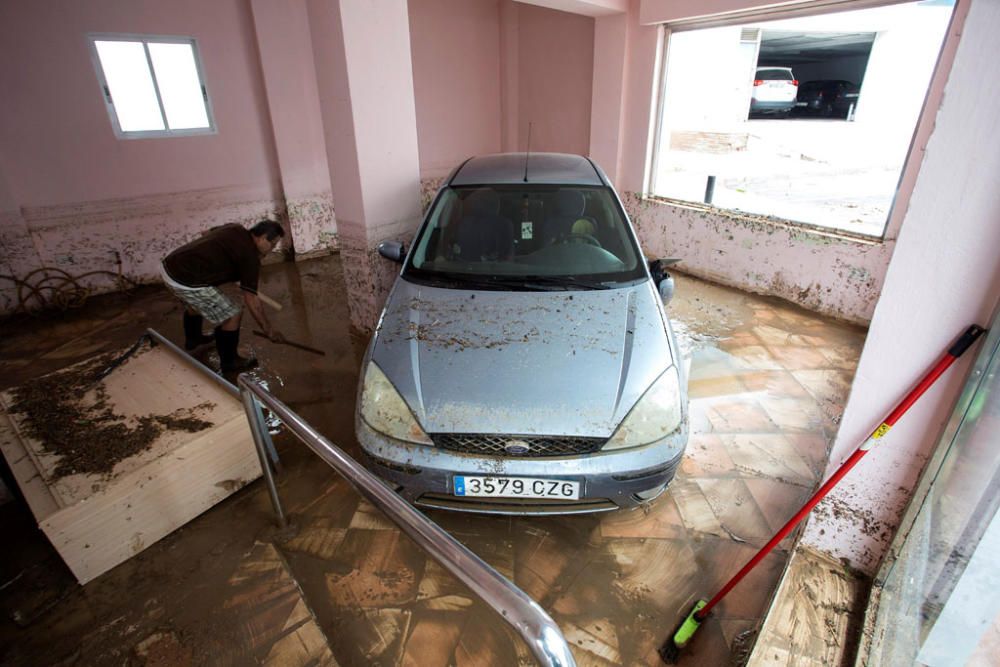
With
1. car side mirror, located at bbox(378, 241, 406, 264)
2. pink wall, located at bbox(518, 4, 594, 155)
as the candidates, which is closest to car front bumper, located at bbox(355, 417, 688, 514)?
car side mirror, located at bbox(378, 241, 406, 264)

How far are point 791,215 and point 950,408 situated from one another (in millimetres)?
4283

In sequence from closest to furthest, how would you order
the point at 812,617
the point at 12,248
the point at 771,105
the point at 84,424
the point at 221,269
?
the point at 812,617 < the point at 84,424 < the point at 221,269 < the point at 12,248 < the point at 771,105

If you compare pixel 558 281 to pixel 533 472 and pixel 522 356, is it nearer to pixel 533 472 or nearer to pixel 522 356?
pixel 522 356

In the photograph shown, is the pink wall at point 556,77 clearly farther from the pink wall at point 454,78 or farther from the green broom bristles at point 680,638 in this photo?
the green broom bristles at point 680,638

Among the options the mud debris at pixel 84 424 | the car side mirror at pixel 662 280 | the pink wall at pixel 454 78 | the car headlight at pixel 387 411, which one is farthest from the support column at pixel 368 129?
the pink wall at pixel 454 78

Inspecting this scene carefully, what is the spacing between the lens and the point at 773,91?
584 centimetres

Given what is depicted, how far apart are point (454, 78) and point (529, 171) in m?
5.31

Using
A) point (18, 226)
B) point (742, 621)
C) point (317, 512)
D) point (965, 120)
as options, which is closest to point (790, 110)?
point (965, 120)

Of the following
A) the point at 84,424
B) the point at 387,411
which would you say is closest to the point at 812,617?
the point at 387,411

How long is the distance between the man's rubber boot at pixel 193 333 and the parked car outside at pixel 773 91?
6430 mm

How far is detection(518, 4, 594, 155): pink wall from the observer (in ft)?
22.8

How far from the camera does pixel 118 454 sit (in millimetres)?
2299

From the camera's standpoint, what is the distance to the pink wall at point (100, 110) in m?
4.86

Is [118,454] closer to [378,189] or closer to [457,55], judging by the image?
[378,189]
